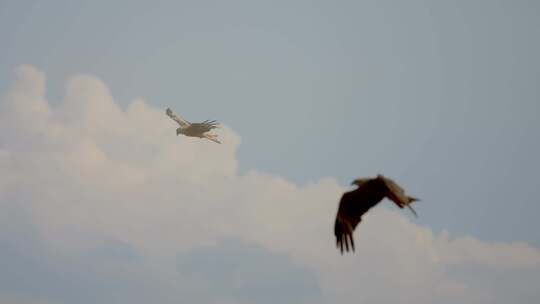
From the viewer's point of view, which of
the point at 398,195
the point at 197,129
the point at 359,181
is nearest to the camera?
the point at 398,195

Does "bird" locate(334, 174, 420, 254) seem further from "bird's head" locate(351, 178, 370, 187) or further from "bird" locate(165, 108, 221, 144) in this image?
"bird" locate(165, 108, 221, 144)

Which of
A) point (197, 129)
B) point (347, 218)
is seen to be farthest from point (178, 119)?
point (347, 218)

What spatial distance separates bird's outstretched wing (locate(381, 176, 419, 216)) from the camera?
→ 21.5 m

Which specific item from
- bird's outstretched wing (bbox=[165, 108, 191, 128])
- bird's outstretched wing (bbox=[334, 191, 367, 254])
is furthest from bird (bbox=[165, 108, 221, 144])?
bird's outstretched wing (bbox=[334, 191, 367, 254])

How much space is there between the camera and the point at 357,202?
24.3 metres

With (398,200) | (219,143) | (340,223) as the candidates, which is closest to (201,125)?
(219,143)

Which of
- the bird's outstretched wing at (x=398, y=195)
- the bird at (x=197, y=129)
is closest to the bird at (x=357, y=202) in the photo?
the bird's outstretched wing at (x=398, y=195)

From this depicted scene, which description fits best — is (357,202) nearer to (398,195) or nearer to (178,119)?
(398,195)

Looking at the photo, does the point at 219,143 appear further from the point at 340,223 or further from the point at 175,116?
the point at 340,223

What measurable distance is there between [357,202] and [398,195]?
2856 millimetres

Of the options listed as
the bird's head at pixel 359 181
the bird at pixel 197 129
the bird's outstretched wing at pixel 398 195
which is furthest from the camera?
the bird at pixel 197 129

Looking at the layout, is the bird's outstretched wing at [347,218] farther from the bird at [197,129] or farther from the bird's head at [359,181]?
the bird at [197,129]

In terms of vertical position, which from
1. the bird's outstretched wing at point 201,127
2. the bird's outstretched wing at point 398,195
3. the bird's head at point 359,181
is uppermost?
the bird's outstretched wing at point 201,127

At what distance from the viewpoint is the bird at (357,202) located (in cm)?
2272
